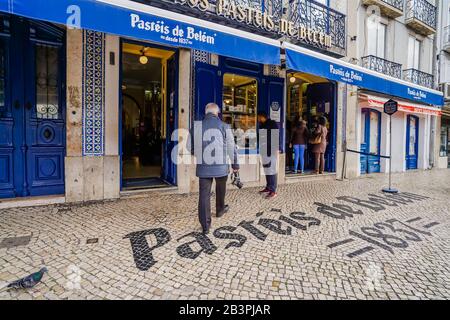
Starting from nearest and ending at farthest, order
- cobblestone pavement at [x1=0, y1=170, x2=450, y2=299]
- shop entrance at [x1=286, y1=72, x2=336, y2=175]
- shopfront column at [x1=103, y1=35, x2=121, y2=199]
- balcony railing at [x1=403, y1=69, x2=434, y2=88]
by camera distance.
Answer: cobblestone pavement at [x1=0, y1=170, x2=450, y2=299]
shopfront column at [x1=103, y1=35, x2=121, y2=199]
shop entrance at [x1=286, y1=72, x2=336, y2=175]
balcony railing at [x1=403, y1=69, x2=434, y2=88]

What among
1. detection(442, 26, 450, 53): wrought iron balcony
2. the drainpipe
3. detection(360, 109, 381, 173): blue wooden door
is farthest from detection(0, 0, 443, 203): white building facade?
detection(442, 26, 450, 53): wrought iron balcony

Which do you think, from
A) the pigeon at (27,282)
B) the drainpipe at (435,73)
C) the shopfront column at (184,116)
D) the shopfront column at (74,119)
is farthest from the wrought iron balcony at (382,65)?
the pigeon at (27,282)

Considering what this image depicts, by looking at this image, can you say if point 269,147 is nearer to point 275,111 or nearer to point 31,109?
point 275,111

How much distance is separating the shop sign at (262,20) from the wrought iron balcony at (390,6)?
4095 mm

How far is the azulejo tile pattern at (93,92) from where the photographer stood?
16.3 feet

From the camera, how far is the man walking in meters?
5.66

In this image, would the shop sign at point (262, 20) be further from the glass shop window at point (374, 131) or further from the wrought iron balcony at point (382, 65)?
the glass shop window at point (374, 131)

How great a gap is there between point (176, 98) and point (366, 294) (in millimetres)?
5099

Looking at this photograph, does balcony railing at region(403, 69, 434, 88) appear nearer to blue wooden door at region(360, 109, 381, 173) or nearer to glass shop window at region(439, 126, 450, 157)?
blue wooden door at region(360, 109, 381, 173)

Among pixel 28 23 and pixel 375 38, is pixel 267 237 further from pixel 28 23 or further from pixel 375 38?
pixel 375 38

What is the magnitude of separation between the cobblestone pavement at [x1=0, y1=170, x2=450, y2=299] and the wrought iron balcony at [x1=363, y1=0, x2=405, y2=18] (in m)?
8.17

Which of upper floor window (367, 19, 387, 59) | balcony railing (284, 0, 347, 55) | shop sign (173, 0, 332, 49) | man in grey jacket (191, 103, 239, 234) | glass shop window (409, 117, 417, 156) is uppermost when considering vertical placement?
upper floor window (367, 19, 387, 59)

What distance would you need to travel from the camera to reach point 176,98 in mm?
6008
